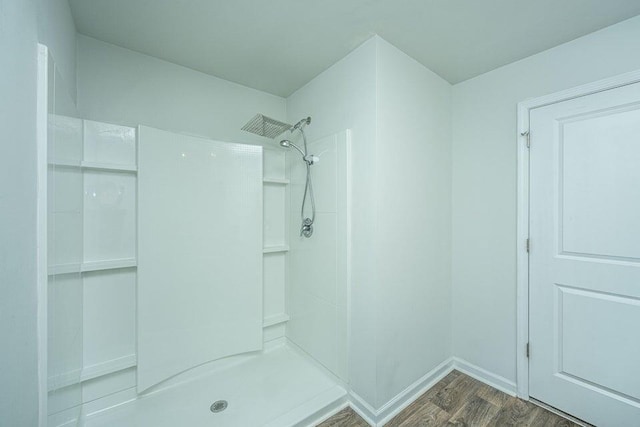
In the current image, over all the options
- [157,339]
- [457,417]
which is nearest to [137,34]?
[157,339]

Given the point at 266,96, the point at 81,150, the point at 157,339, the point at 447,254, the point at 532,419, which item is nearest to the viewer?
the point at 81,150

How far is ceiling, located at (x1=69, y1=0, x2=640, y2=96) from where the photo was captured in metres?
1.35

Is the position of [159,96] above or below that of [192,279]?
above

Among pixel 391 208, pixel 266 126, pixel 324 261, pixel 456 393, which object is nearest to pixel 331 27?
pixel 266 126

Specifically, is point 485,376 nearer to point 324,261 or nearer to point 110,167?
point 324,261

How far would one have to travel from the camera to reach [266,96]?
2338 mm

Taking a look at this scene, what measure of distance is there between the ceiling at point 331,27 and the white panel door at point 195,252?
0.60 metres

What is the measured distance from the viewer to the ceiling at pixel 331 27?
1347 millimetres

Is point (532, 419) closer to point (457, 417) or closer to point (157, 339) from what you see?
point (457, 417)

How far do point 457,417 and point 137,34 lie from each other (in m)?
3.10

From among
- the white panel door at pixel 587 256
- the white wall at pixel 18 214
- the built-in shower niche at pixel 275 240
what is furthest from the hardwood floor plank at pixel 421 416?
the white wall at pixel 18 214

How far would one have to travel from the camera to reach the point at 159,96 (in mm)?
1848

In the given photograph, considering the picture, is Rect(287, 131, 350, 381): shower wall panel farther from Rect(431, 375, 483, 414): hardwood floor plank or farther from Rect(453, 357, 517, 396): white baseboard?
Rect(453, 357, 517, 396): white baseboard

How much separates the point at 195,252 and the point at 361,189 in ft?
4.15
